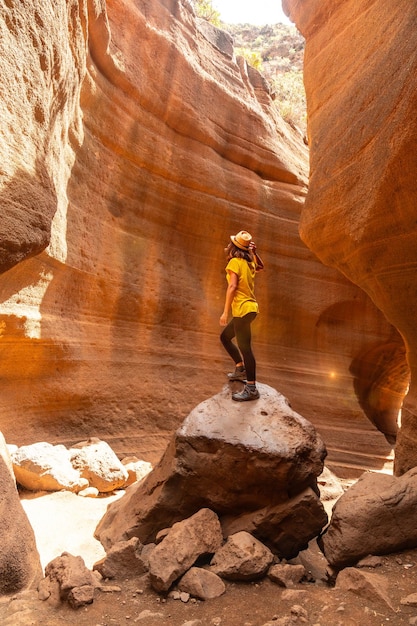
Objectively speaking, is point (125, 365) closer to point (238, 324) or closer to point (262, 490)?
point (238, 324)

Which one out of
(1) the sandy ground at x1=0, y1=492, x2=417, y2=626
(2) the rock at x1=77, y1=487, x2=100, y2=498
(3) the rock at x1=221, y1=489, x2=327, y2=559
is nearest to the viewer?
(1) the sandy ground at x1=0, y1=492, x2=417, y2=626

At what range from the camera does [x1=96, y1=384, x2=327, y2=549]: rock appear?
3645 mm

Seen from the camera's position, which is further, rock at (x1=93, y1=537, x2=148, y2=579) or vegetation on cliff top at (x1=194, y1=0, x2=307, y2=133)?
vegetation on cliff top at (x1=194, y1=0, x2=307, y2=133)

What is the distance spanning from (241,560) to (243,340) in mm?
1965

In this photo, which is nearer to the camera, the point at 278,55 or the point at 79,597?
the point at 79,597

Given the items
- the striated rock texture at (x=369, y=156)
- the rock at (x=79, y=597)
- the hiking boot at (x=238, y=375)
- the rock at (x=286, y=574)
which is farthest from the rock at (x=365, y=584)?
the striated rock texture at (x=369, y=156)

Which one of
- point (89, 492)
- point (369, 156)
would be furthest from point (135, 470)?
point (369, 156)

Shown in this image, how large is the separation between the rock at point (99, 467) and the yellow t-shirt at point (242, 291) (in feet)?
8.58

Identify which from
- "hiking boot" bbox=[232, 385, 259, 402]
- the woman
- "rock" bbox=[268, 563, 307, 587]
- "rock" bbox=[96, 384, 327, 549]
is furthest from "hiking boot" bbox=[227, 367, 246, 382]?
"rock" bbox=[268, 563, 307, 587]

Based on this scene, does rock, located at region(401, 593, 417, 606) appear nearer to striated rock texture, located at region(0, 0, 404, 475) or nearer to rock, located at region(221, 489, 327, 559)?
rock, located at region(221, 489, 327, 559)

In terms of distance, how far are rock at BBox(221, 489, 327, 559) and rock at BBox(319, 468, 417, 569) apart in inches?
8.4

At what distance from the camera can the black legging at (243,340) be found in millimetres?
4277

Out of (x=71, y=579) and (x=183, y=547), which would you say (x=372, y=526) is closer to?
(x=183, y=547)

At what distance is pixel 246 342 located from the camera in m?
4.33
